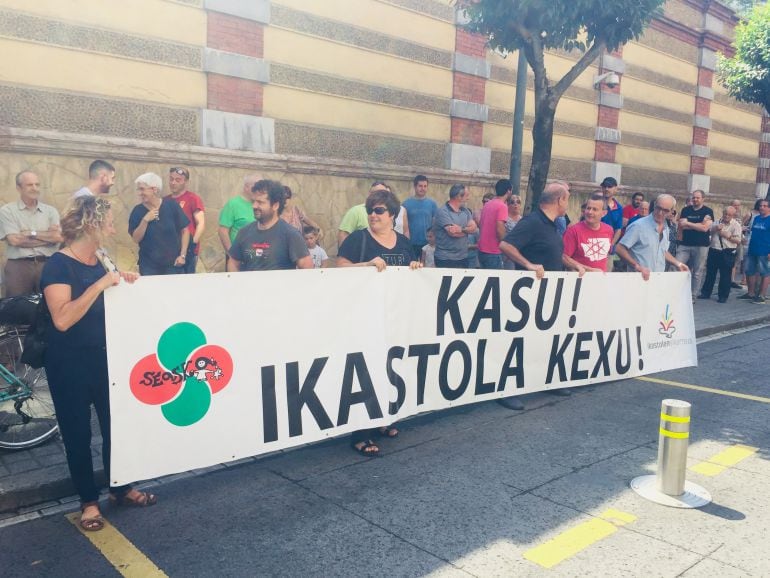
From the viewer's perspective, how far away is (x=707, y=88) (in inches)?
782

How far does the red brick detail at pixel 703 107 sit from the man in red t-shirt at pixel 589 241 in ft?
47.9

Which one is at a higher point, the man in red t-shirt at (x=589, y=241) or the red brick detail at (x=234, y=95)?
the red brick detail at (x=234, y=95)

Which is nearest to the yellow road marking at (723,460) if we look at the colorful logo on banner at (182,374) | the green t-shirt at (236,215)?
the colorful logo on banner at (182,374)

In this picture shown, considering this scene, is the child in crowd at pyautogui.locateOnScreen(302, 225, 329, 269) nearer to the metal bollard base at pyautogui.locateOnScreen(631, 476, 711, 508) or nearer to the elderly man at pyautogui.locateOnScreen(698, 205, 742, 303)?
the metal bollard base at pyautogui.locateOnScreen(631, 476, 711, 508)

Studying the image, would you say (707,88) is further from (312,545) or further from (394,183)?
(312,545)

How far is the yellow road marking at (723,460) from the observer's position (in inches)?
199

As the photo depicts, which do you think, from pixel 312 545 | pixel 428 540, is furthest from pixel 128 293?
pixel 428 540

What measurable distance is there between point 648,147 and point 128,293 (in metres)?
16.8

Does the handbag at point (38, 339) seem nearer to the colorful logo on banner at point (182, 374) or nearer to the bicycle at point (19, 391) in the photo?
the colorful logo on banner at point (182, 374)

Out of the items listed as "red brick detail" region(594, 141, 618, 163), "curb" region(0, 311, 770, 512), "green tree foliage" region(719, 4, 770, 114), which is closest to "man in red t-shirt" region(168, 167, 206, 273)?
"curb" region(0, 311, 770, 512)

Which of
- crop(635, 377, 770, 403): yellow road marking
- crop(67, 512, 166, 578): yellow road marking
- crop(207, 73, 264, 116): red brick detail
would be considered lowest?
crop(635, 377, 770, 403): yellow road marking

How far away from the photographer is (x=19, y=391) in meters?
5.10

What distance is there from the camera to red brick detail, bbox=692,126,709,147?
64.8 feet

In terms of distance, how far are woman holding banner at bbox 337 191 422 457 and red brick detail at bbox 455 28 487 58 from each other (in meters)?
8.30
